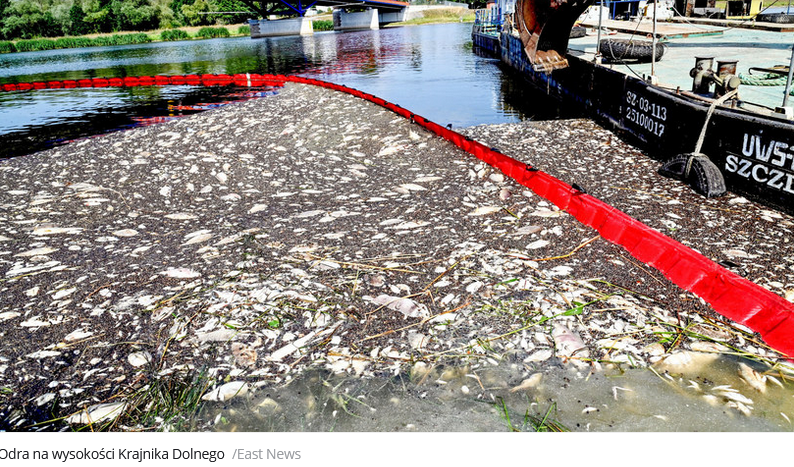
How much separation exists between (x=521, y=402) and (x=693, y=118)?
297 inches

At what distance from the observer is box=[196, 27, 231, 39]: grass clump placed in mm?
102688

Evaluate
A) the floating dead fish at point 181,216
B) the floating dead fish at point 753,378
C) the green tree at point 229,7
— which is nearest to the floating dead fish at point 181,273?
the floating dead fish at point 181,216

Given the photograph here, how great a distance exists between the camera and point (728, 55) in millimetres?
15156

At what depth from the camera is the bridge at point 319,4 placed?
340ft

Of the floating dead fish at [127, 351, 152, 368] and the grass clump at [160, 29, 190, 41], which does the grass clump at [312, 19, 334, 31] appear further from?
the floating dead fish at [127, 351, 152, 368]

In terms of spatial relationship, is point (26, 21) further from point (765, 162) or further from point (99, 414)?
point (765, 162)

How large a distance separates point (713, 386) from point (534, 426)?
5.32 ft

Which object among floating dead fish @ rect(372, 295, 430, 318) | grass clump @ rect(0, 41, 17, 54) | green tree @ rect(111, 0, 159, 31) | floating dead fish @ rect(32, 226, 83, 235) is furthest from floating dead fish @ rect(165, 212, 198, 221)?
green tree @ rect(111, 0, 159, 31)

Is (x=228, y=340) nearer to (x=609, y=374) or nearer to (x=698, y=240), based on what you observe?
(x=609, y=374)

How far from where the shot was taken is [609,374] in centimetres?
432

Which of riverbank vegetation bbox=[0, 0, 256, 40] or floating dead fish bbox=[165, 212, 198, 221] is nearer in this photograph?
floating dead fish bbox=[165, 212, 198, 221]

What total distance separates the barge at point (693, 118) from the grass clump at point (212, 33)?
104 meters

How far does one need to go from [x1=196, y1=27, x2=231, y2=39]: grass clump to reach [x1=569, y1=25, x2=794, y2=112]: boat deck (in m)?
98.7
